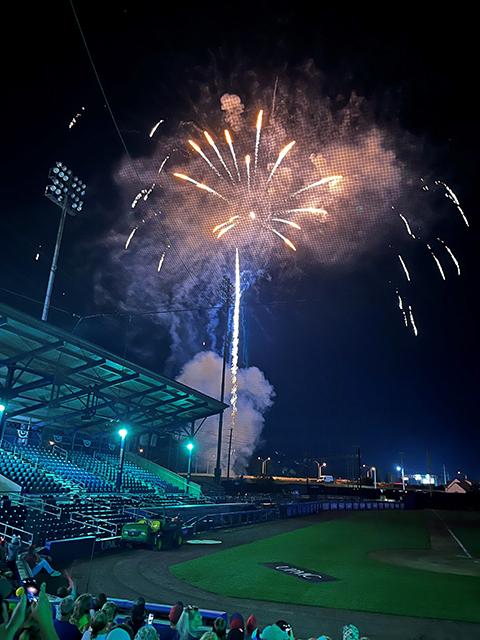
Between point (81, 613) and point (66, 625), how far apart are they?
0.68ft

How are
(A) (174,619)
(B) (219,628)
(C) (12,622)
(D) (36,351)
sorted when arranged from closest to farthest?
1. (C) (12,622)
2. (B) (219,628)
3. (A) (174,619)
4. (D) (36,351)

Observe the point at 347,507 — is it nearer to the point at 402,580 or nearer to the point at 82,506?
the point at 82,506

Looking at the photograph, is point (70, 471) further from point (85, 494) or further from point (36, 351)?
point (36, 351)

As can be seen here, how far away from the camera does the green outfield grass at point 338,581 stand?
13797 millimetres

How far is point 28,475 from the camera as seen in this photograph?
102 feet

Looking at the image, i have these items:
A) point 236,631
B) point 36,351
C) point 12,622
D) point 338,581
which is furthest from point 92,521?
point 12,622

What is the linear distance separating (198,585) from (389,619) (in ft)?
21.3

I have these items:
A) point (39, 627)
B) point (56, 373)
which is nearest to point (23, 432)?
point (56, 373)

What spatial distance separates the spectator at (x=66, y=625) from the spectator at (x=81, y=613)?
2.9 inches

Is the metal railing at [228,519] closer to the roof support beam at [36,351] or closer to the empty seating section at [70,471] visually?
the empty seating section at [70,471]

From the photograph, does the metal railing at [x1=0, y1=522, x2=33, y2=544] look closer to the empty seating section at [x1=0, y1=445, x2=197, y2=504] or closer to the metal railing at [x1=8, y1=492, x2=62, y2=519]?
the metal railing at [x1=8, y1=492, x2=62, y2=519]

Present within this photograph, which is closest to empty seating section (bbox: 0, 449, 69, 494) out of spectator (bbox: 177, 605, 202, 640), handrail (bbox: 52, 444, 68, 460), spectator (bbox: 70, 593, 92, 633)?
handrail (bbox: 52, 444, 68, 460)

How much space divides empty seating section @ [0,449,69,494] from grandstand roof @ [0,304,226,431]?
10.1 ft

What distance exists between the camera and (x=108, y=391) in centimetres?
4062
